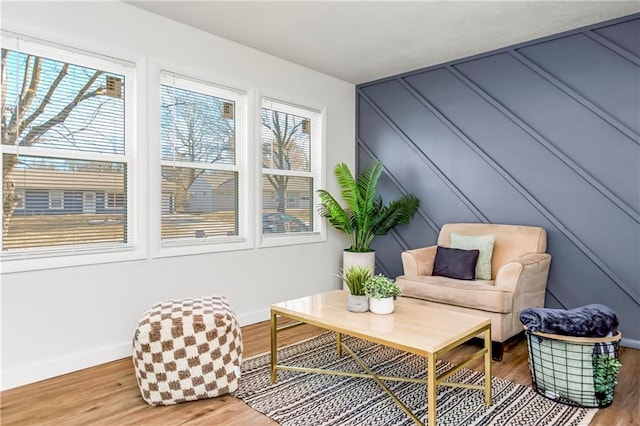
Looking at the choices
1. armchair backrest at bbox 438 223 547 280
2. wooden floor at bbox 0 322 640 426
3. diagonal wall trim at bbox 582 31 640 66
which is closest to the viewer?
wooden floor at bbox 0 322 640 426

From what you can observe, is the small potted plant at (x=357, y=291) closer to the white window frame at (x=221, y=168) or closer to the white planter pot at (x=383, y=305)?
the white planter pot at (x=383, y=305)

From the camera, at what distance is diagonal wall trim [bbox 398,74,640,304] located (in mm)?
3252

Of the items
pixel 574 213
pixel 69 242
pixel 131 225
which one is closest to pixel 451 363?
pixel 574 213

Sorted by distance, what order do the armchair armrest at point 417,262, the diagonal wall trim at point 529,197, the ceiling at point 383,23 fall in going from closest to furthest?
1. the ceiling at point 383,23
2. the diagonal wall trim at point 529,197
3. the armchair armrest at point 417,262

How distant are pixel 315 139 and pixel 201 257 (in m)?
1.91

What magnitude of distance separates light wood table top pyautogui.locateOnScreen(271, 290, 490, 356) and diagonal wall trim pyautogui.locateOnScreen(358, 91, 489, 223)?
6.02 feet

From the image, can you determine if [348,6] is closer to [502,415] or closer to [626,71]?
→ [626,71]

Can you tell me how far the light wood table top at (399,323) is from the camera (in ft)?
6.28

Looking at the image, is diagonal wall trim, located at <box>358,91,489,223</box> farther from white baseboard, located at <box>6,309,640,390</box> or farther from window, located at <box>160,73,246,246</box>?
window, located at <box>160,73,246,246</box>

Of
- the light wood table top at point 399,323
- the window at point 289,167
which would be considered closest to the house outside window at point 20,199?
the light wood table top at point 399,323

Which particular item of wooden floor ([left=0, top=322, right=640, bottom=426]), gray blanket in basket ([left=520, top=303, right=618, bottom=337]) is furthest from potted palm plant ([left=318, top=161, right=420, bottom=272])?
gray blanket in basket ([left=520, top=303, right=618, bottom=337])

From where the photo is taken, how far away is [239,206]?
3834 millimetres

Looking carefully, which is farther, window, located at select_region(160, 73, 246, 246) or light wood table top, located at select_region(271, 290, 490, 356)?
window, located at select_region(160, 73, 246, 246)

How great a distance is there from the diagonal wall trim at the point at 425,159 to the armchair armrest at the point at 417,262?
2.38 feet
